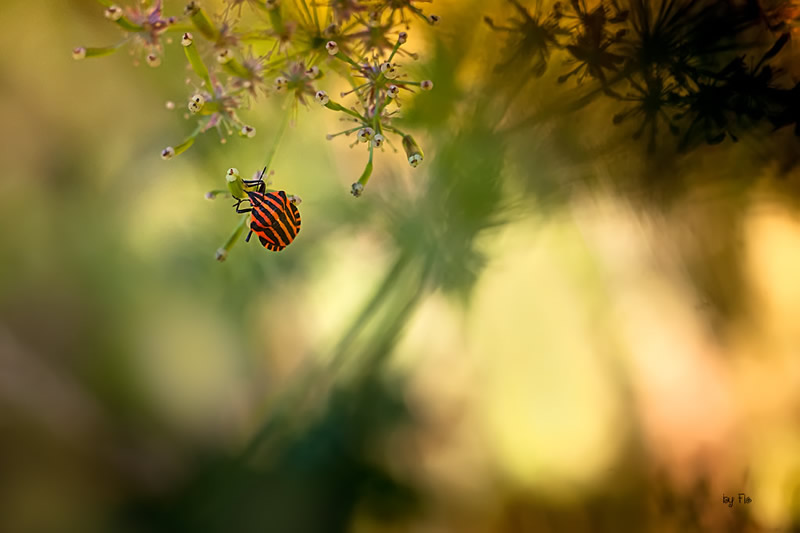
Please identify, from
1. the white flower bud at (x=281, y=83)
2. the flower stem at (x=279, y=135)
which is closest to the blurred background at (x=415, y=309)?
the flower stem at (x=279, y=135)

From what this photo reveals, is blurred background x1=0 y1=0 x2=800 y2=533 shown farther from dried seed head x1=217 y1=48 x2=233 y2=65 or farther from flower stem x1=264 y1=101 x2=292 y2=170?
dried seed head x1=217 y1=48 x2=233 y2=65

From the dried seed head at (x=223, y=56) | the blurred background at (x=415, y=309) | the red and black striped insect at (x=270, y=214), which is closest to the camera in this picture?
the dried seed head at (x=223, y=56)

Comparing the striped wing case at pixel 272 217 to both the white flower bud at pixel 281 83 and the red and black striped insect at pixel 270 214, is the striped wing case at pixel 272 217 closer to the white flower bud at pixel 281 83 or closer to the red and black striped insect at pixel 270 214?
the red and black striped insect at pixel 270 214

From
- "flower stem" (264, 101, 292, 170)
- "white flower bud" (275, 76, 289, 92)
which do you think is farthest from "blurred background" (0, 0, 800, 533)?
"white flower bud" (275, 76, 289, 92)

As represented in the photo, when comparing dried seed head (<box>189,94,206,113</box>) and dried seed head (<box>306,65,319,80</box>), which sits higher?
dried seed head (<box>306,65,319,80</box>)

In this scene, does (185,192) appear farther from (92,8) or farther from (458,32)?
(458,32)
